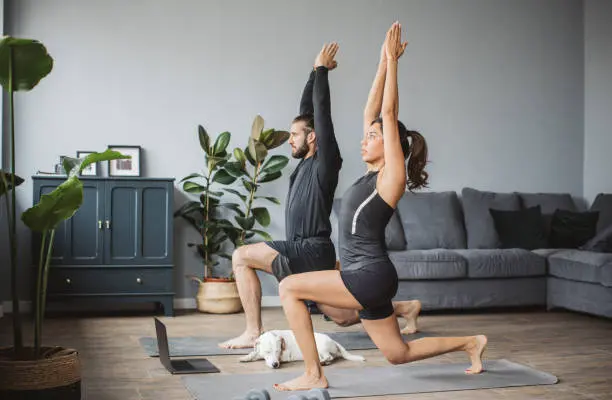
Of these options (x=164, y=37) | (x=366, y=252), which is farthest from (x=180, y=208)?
(x=366, y=252)

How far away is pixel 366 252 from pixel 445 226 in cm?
333

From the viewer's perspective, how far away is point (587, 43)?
729 cm

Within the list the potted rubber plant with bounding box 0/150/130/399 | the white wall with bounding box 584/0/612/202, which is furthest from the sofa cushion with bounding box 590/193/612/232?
the potted rubber plant with bounding box 0/150/130/399

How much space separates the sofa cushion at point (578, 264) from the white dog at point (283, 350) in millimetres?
2252

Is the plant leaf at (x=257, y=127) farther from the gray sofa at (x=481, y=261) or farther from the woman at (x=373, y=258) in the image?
the woman at (x=373, y=258)

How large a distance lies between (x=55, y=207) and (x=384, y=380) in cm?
172

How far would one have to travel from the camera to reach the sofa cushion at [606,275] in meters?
5.29

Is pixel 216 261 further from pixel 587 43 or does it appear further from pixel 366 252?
pixel 587 43

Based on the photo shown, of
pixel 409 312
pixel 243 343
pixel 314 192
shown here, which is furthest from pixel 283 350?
pixel 409 312

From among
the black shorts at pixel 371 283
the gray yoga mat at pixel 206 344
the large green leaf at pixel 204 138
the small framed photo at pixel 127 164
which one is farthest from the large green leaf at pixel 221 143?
the black shorts at pixel 371 283

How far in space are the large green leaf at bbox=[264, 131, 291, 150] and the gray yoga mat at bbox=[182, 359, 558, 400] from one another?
7.89 ft

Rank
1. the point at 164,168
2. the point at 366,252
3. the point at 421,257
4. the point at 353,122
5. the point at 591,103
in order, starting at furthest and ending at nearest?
Result: the point at 591,103 → the point at 353,122 → the point at 164,168 → the point at 421,257 → the point at 366,252

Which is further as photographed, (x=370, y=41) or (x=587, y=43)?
(x=587, y=43)

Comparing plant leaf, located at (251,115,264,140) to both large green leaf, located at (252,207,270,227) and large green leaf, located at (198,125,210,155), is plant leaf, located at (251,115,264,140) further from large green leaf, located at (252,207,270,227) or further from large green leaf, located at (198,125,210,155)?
large green leaf, located at (252,207,270,227)
